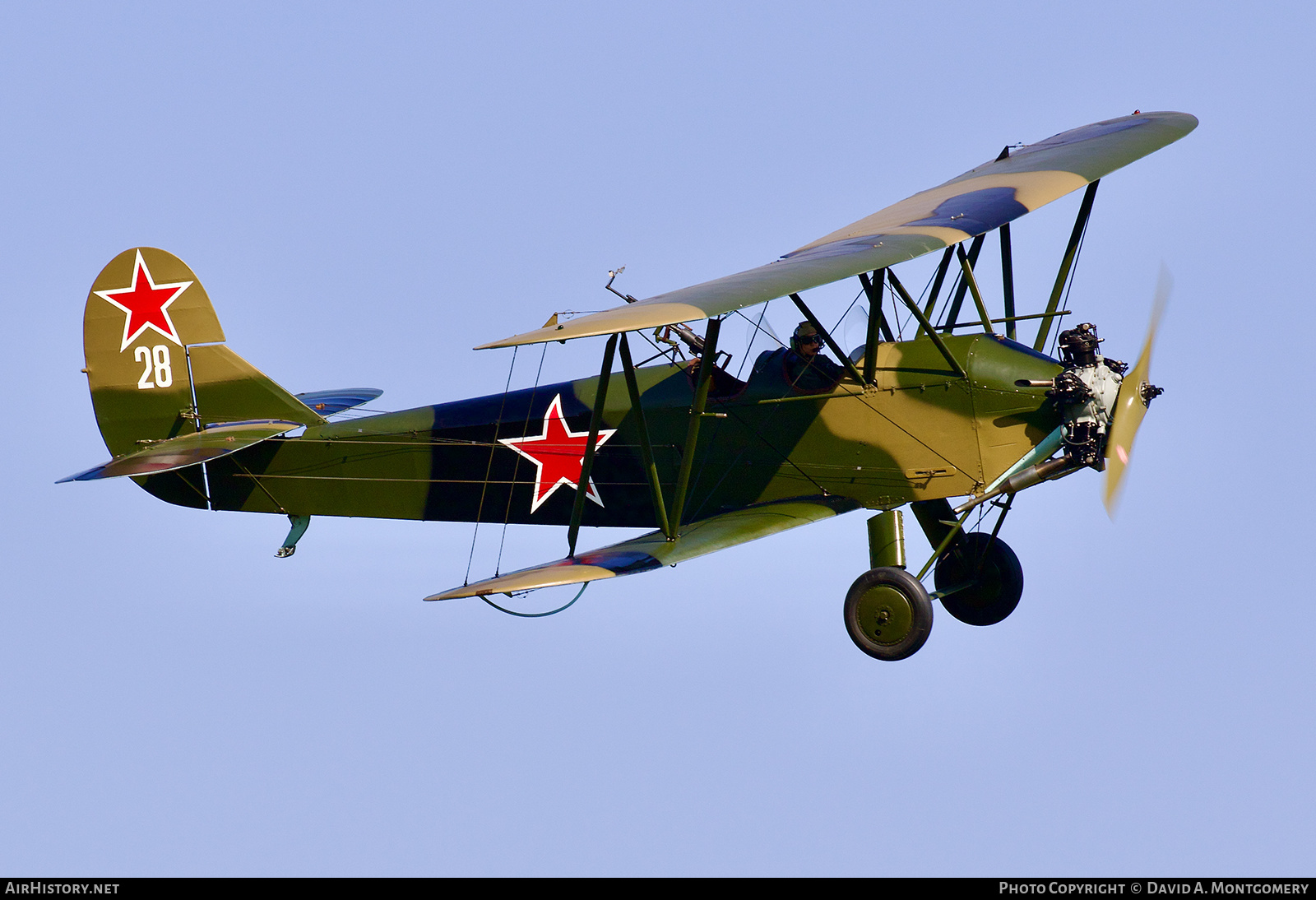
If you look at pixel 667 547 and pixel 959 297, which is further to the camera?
pixel 959 297

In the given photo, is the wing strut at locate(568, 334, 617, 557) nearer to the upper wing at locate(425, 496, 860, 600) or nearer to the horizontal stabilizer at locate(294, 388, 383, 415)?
the upper wing at locate(425, 496, 860, 600)

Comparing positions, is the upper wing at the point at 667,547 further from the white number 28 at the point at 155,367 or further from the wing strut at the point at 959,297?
the white number 28 at the point at 155,367

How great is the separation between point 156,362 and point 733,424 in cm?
533

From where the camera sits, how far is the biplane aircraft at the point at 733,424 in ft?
41.3

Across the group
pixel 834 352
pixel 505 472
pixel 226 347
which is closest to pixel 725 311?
pixel 834 352

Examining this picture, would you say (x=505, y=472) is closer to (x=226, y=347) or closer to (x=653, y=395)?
(x=653, y=395)

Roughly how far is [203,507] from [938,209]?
6970mm

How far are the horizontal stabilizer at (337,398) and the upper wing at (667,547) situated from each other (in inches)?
161

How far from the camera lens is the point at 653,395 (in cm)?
1403

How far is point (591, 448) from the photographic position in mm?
13344

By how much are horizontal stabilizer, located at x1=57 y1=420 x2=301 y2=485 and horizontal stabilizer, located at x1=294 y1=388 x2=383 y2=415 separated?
1.60 feet

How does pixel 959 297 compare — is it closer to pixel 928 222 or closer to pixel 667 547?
pixel 928 222

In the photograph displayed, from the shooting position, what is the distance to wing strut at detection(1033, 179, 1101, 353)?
46.0 feet

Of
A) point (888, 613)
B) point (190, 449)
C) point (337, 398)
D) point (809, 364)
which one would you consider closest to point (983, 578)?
point (888, 613)
